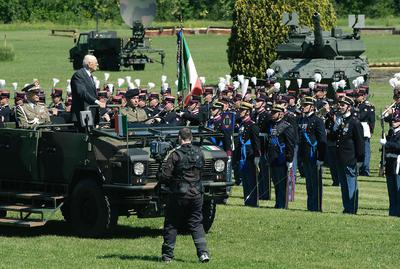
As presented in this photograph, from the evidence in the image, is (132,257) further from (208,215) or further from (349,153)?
(349,153)

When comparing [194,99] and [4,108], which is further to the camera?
[4,108]

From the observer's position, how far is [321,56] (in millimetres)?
36125

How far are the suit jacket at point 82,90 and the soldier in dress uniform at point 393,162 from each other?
4750 mm

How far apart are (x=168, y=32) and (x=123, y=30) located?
3.85 m

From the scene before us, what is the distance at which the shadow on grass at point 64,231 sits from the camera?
17.5m

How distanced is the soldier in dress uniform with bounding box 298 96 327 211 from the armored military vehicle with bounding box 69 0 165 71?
3834 cm

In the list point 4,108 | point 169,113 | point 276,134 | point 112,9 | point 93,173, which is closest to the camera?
point 93,173

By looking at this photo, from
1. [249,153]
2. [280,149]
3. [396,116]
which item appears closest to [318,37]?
[249,153]

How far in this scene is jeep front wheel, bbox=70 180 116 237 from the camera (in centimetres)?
1675

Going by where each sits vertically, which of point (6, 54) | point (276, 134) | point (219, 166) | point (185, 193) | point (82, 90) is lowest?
point (6, 54)

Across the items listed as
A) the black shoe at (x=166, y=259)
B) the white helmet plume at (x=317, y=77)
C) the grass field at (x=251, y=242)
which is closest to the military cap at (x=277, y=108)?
the grass field at (x=251, y=242)

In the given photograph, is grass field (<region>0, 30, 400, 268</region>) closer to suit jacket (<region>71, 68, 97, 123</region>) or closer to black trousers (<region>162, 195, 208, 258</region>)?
black trousers (<region>162, 195, 208, 258</region>)

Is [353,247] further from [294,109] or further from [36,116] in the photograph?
[294,109]

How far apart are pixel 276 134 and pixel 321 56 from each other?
15.4 meters
